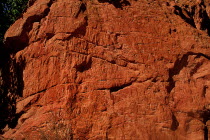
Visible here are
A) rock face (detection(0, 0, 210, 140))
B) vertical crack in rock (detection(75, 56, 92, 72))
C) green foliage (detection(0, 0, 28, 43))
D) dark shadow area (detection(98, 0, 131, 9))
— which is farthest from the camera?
green foliage (detection(0, 0, 28, 43))

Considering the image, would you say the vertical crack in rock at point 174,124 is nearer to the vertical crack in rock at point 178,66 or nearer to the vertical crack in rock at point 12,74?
the vertical crack in rock at point 178,66

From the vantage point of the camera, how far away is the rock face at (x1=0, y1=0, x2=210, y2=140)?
6.14 m

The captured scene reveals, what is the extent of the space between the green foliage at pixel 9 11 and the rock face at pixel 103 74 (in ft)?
8.11

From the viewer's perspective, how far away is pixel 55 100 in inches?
243

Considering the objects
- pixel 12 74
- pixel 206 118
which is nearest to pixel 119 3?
pixel 12 74

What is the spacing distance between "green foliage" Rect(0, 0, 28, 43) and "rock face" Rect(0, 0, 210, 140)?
8.11ft

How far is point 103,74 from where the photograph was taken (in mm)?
6605

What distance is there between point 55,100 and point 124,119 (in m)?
1.89

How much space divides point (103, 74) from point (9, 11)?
5828mm

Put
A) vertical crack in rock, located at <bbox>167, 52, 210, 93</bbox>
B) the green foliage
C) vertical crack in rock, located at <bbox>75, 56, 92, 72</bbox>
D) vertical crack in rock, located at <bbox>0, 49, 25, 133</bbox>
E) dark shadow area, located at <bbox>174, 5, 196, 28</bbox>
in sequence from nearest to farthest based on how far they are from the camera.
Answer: vertical crack in rock, located at <bbox>75, 56, 92, 72</bbox>
vertical crack in rock, located at <bbox>0, 49, 25, 133</bbox>
vertical crack in rock, located at <bbox>167, 52, 210, 93</bbox>
dark shadow area, located at <bbox>174, 5, 196, 28</bbox>
the green foliage

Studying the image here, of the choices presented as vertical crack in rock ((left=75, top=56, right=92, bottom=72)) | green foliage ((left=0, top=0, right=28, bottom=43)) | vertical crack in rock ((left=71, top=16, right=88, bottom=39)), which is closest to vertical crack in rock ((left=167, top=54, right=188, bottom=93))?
vertical crack in rock ((left=75, top=56, right=92, bottom=72))

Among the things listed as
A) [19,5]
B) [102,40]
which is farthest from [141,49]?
[19,5]

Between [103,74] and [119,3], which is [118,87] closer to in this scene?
[103,74]

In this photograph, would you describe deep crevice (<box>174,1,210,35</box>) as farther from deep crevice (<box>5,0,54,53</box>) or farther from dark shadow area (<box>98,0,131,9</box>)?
deep crevice (<box>5,0,54,53</box>)
